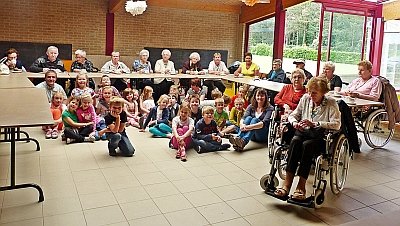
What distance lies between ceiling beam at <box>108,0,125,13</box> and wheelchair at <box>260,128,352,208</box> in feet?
20.0

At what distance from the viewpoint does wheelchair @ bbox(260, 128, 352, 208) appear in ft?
10.5

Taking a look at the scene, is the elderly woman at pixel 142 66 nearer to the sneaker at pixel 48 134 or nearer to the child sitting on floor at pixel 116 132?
the sneaker at pixel 48 134

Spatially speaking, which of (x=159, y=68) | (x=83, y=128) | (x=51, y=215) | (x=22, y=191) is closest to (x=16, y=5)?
(x=159, y=68)

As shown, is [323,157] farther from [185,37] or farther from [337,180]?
[185,37]

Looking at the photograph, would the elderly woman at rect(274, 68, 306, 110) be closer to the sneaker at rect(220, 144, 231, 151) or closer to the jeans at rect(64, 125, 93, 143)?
the sneaker at rect(220, 144, 231, 151)

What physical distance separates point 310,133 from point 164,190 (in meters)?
1.36

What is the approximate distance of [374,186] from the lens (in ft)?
12.7

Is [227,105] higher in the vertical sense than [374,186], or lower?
higher

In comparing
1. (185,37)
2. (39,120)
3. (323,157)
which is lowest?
(323,157)

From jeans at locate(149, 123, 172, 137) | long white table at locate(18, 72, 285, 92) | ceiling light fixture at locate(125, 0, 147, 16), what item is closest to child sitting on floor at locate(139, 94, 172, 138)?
jeans at locate(149, 123, 172, 137)

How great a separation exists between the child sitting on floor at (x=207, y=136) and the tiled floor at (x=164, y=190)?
0.11 meters

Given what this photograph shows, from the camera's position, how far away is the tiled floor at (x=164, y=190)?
3.00 m

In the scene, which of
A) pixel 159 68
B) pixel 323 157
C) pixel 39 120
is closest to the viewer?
pixel 39 120

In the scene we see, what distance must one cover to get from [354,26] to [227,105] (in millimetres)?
5580
